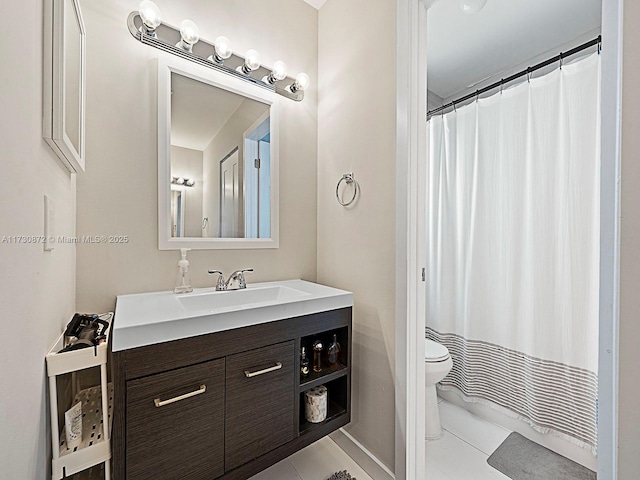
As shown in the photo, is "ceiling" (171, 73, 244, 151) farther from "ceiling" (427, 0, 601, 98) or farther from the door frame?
"ceiling" (427, 0, 601, 98)

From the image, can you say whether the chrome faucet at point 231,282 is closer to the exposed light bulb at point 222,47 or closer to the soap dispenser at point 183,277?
the soap dispenser at point 183,277

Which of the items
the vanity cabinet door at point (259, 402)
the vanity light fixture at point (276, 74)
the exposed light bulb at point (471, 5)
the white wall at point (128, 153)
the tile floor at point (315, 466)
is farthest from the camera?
the vanity light fixture at point (276, 74)

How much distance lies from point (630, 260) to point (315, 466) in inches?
60.1

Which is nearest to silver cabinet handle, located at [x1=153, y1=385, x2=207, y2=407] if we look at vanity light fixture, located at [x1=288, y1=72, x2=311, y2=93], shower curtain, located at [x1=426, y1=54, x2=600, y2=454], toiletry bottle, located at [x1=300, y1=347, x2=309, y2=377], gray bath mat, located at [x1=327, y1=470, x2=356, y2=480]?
toiletry bottle, located at [x1=300, y1=347, x2=309, y2=377]

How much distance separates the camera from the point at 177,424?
0.95 metres

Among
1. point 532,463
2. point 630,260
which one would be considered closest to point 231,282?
point 630,260

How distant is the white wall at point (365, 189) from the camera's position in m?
1.42

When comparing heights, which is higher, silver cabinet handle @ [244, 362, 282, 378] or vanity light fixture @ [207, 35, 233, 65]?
vanity light fixture @ [207, 35, 233, 65]

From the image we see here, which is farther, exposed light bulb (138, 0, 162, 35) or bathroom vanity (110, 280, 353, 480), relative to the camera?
exposed light bulb (138, 0, 162, 35)

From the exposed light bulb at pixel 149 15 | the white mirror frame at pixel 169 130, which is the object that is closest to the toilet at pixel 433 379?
the white mirror frame at pixel 169 130

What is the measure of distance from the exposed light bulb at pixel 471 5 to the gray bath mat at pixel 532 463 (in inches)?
91.7

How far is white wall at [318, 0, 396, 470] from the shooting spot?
1.42 meters

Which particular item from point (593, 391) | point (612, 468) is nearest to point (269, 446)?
point (612, 468)

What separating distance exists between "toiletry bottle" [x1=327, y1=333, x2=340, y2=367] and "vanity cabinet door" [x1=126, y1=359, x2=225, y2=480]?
0.55 m
